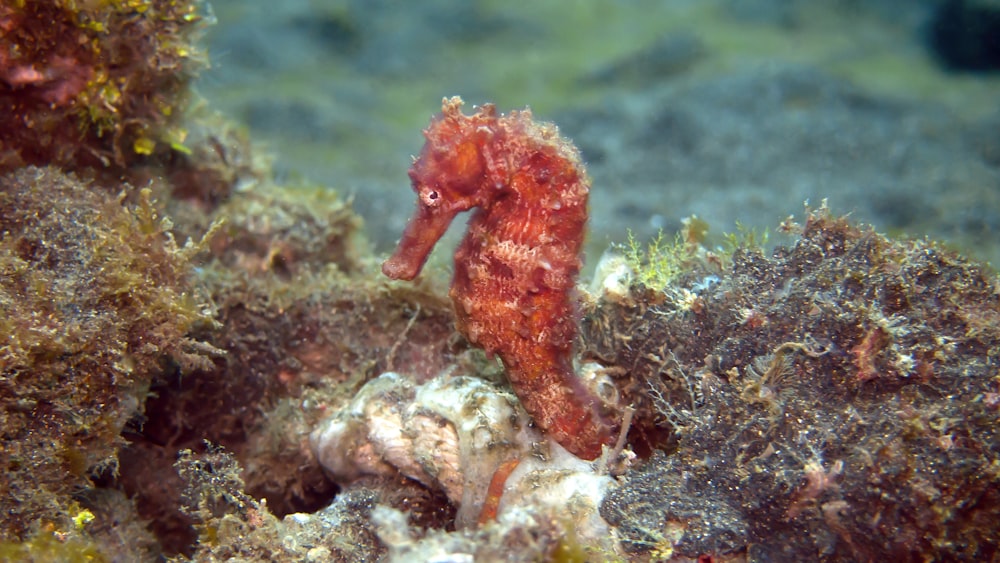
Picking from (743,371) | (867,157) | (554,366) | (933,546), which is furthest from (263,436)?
(867,157)

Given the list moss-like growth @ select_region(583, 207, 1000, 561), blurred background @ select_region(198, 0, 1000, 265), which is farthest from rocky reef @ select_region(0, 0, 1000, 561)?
blurred background @ select_region(198, 0, 1000, 265)

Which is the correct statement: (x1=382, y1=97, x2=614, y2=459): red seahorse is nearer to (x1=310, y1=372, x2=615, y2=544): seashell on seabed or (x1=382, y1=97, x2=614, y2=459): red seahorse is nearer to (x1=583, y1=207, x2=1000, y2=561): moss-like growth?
(x1=310, y1=372, x2=615, y2=544): seashell on seabed

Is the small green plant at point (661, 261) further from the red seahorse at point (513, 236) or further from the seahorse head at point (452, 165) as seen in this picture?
the seahorse head at point (452, 165)

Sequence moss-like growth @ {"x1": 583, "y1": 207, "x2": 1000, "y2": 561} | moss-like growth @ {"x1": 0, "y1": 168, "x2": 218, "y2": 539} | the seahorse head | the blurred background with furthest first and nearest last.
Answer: the blurred background
moss-like growth @ {"x1": 0, "y1": 168, "x2": 218, "y2": 539}
the seahorse head
moss-like growth @ {"x1": 583, "y1": 207, "x2": 1000, "y2": 561}

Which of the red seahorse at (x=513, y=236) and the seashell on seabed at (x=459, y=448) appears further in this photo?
the seashell on seabed at (x=459, y=448)

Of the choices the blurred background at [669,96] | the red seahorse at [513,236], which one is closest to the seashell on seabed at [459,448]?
the red seahorse at [513,236]
